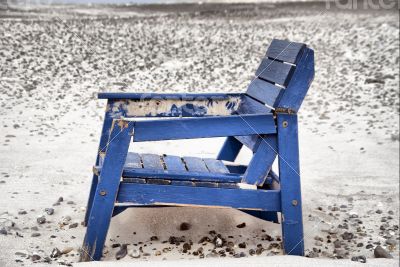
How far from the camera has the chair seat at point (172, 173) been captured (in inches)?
153

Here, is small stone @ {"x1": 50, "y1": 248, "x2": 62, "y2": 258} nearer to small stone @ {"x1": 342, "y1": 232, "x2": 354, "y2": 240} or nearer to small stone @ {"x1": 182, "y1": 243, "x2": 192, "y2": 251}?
small stone @ {"x1": 182, "y1": 243, "x2": 192, "y2": 251}

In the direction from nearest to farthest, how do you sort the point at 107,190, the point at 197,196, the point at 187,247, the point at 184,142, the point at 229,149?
the point at 107,190
the point at 197,196
the point at 187,247
the point at 229,149
the point at 184,142

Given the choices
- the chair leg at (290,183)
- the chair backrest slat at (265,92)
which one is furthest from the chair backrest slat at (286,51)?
the chair leg at (290,183)

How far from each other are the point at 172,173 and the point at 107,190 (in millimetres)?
459

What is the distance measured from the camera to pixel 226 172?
4383mm

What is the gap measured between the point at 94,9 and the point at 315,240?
19941 millimetres

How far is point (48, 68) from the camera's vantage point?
1002cm

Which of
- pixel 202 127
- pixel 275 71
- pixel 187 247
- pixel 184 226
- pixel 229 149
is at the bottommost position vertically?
pixel 187 247

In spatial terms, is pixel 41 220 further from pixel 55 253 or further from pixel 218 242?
pixel 218 242

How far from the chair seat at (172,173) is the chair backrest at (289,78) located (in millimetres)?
602

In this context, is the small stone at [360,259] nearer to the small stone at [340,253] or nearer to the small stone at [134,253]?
the small stone at [340,253]

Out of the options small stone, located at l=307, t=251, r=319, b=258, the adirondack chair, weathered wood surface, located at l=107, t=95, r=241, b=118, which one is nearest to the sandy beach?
small stone, located at l=307, t=251, r=319, b=258

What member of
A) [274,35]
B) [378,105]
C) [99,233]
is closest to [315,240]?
[99,233]

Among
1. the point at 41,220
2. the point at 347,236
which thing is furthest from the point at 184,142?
the point at 347,236
